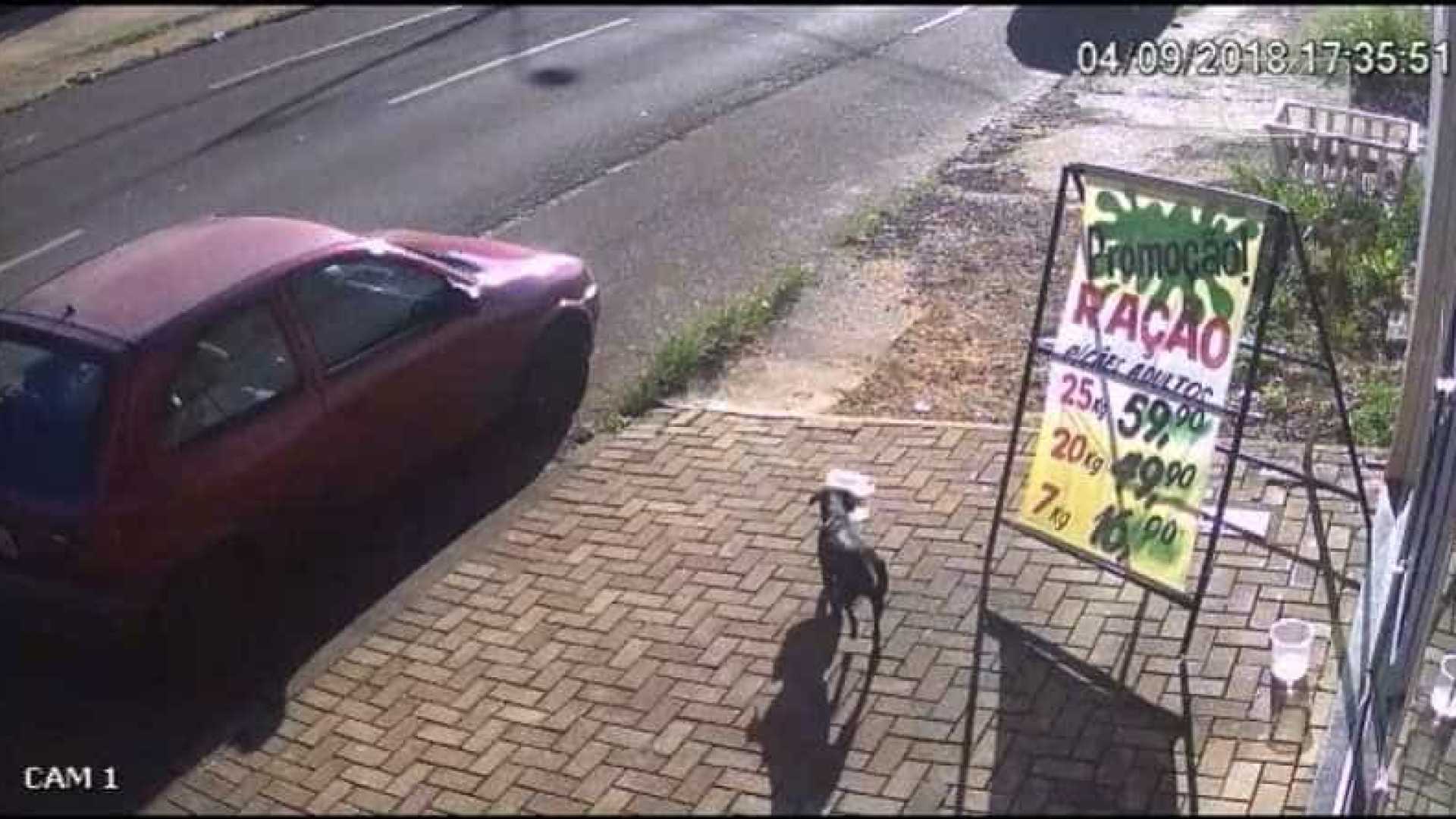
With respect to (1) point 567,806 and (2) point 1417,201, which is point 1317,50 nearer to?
(2) point 1417,201

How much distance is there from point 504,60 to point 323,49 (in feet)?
7.05

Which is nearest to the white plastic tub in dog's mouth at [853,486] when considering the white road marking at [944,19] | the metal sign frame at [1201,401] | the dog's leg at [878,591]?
the dog's leg at [878,591]

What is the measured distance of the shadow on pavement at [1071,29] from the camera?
16766 millimetres

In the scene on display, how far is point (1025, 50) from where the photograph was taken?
55.7ft

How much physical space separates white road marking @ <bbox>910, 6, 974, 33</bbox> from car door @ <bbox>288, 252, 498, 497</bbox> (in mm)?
11158

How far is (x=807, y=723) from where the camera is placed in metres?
6.39

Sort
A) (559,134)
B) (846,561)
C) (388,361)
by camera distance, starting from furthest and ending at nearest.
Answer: (559,134) < (388,361) < (846,561)

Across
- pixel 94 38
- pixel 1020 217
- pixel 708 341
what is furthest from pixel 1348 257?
pixel 94 38

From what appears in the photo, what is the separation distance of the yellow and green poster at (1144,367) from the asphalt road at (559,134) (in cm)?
336

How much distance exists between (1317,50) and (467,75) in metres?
7.81

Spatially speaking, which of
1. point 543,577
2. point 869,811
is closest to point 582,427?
point 543,577

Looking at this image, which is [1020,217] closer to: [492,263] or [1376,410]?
[1376,410]

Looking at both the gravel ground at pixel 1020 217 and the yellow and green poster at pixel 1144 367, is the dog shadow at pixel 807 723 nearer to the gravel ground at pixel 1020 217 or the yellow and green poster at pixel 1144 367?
the yellow and green poster at pixel 1144 367

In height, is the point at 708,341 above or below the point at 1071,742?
above
